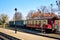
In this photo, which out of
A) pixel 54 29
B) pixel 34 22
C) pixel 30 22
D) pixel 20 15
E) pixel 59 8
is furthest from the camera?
pixel 20 15

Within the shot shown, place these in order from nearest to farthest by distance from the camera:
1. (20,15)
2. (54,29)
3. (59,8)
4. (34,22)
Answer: (54,29) < (59,8) < (34,22) < (20,15)

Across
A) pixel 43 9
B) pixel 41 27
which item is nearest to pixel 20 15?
pixel 43 9

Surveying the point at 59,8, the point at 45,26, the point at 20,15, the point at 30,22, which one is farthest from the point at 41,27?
the point at 20,15

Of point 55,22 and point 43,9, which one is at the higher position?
point 43,9

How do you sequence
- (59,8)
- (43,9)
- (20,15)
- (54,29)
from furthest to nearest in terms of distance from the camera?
(20,15) < (43,9) < (59,8) < (54,29)

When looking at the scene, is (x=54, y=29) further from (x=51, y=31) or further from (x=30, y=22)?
(x=30, y=22)

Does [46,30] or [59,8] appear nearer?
[46,30]

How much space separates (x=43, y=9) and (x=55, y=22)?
43.4m

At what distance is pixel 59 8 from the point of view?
35469mm

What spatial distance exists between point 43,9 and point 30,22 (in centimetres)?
3365

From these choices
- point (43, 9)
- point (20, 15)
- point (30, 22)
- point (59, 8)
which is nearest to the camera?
point (59, 8)

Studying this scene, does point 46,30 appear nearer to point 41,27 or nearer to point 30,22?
point 41,27

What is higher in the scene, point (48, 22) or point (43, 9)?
point (43, 9)

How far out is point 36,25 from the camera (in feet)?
120
